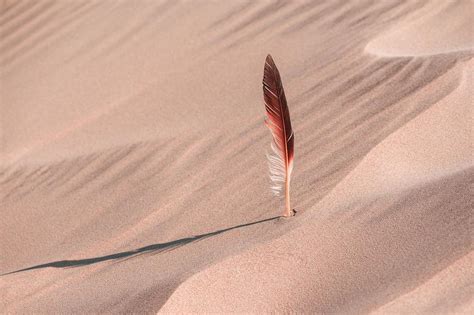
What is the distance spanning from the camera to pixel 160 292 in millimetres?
2613

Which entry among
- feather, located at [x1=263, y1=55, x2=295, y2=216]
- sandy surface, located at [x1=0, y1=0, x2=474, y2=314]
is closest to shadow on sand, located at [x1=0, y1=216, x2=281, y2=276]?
sandy surface, located at [x1=0, y1=0, x2=474, y2=314]

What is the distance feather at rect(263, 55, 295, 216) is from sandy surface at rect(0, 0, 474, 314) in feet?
0.51

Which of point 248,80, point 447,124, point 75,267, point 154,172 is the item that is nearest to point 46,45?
point 248,80

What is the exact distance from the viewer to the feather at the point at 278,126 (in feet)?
8.84

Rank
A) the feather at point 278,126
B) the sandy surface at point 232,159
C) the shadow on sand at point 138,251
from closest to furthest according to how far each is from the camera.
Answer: the sandy surface at point 232,159, the feather at point 278,126, the shadow on sand at point 138,251

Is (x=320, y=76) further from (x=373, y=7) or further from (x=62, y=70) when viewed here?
(x=62, y=70)

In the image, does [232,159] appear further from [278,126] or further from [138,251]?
[278,126]

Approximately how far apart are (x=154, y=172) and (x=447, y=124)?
150cm

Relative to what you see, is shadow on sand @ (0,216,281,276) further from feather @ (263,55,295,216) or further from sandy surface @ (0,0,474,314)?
feather @ (263,55,295,216)

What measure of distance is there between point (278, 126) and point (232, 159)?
3.10ft

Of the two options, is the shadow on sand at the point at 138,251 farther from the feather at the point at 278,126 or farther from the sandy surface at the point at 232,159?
the feather at the point at 278,126

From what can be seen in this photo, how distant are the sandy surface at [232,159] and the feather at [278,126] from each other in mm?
157

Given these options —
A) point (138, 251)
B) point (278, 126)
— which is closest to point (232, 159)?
point (138, 251)

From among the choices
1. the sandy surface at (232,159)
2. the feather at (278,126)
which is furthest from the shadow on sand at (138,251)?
the feather at (278,126)
